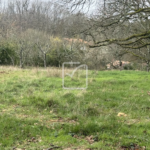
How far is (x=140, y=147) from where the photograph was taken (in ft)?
11.7

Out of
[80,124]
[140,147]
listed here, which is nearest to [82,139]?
[80,124]

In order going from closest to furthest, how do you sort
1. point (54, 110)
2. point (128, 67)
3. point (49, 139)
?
point (49, 139), point (54, 110), point (128, 67)

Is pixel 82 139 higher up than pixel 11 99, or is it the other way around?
pixel 11 99

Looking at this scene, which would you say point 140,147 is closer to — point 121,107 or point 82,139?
point 82,139

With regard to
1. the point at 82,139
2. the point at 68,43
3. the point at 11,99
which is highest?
the point at 68,43

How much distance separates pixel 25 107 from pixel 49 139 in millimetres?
2531

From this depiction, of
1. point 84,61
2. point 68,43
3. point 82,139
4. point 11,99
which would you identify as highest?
point 68,43

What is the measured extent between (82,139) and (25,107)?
117 inches

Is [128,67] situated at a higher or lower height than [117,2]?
lower

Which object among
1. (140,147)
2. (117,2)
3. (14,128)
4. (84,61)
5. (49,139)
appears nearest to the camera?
(140,147)

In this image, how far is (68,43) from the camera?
30953mm

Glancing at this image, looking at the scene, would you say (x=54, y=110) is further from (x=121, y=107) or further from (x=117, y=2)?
(x=117, y=2)

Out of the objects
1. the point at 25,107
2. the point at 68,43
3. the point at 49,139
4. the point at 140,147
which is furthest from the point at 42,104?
the point at 68,43

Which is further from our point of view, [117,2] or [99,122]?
[117,2]
